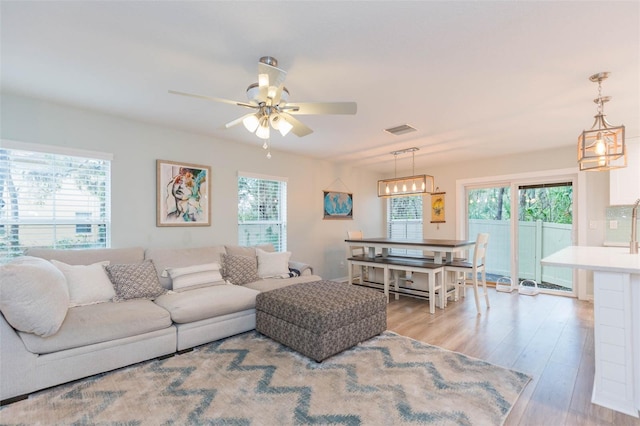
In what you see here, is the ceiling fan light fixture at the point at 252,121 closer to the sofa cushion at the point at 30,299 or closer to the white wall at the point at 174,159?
the sofa cushion at the point at 30,299

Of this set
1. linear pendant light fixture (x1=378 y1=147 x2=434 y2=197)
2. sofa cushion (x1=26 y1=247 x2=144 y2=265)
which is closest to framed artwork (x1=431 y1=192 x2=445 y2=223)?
linear pendant light fixture (x1=378 y1=147 x2=434 y2=197)

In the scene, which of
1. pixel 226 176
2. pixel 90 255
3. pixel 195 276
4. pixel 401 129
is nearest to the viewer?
pixel 90 255

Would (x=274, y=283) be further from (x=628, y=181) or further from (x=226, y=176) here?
(x=628, y=181)

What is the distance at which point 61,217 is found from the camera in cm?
312

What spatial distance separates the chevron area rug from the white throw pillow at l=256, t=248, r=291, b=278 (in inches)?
51.5

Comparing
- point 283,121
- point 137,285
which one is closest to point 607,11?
point 283,121

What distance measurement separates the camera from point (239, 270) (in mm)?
3738

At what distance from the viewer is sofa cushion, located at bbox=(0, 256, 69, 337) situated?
200 cm

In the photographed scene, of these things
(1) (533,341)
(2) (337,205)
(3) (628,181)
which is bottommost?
(1) (533,341)

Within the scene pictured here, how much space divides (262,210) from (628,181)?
5175 millimetres

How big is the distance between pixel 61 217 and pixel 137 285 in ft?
3.68

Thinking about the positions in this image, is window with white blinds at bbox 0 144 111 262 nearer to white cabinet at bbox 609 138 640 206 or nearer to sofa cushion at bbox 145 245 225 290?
sofa cushion at bbox 145 245 225 290

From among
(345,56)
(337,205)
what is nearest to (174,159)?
(345,56)

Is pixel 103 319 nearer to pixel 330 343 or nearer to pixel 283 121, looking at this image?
pixel 330 343
